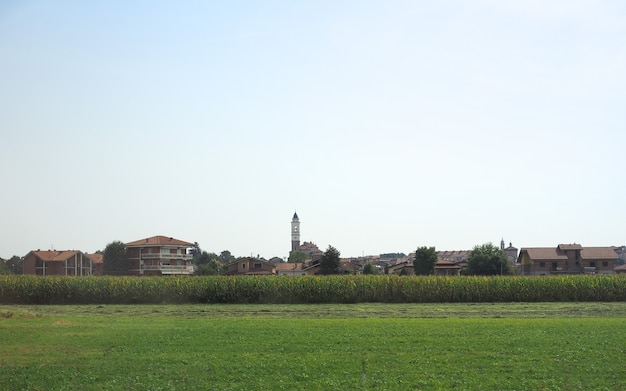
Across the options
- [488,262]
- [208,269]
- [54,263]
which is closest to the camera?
[488,262]

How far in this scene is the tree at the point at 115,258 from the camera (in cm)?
11625

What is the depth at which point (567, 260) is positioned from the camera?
11400 cm

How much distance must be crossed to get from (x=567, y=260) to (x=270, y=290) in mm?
77654

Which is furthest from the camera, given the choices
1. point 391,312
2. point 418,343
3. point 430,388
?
point 391,312

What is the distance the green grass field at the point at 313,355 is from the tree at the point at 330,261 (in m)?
72.7

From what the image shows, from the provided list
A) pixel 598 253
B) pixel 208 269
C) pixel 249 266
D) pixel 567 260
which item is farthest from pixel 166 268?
pixel 598 253

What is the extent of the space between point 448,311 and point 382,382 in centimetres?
2594

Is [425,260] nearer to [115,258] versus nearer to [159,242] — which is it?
[159,242]

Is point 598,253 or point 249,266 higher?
point 598,253

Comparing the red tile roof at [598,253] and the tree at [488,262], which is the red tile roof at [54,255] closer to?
the tree at [488,262]

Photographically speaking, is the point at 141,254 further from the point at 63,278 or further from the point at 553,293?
the point at 553,293

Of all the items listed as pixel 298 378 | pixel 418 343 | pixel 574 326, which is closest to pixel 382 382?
pixel 298 378

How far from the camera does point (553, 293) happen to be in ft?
189

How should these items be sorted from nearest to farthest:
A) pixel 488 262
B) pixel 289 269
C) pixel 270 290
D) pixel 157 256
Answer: pixel 270 290 < pixel 488 262 < pixel 157 256 < pixel 289 269
